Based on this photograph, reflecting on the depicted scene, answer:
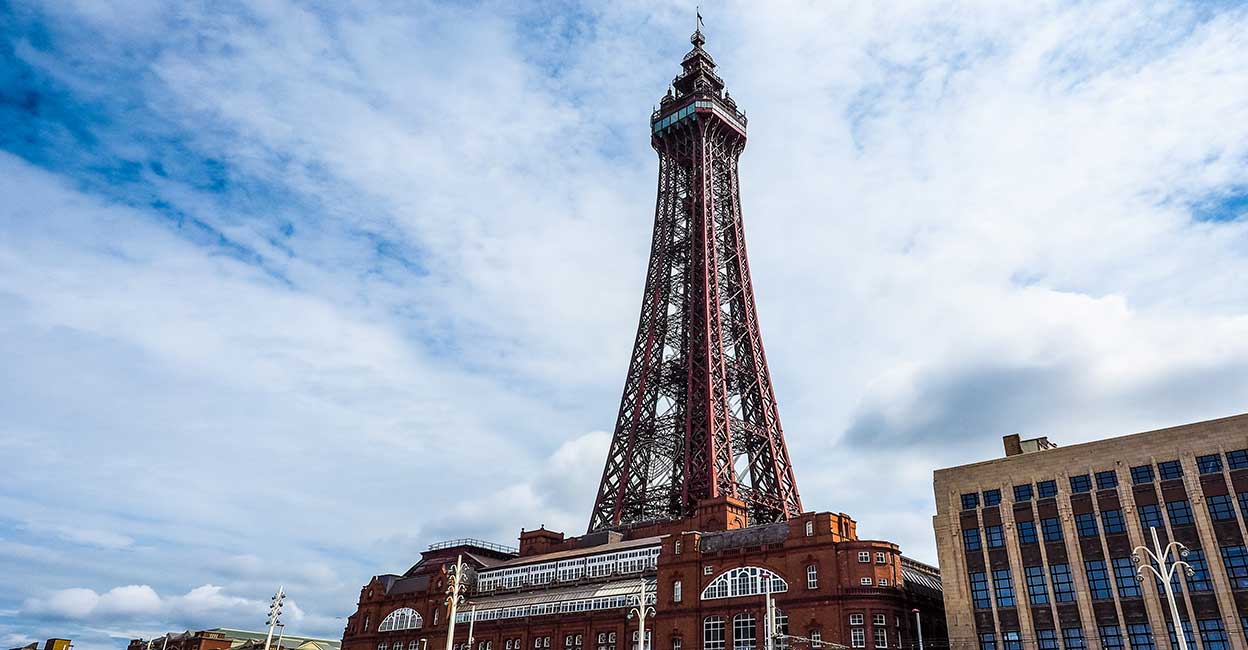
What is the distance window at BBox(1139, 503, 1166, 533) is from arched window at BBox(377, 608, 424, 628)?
60.8 m

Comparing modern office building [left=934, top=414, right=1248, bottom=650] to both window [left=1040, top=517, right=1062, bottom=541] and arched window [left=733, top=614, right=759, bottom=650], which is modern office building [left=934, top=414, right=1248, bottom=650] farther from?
arched window [left=733, top=614, right=759, bottom=650]

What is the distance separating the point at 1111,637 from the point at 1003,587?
6270mm

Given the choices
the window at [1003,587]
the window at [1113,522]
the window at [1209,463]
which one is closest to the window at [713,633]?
the window at [1003,587]

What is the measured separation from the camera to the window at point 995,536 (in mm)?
53719

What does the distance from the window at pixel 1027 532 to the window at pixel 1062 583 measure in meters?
1.82

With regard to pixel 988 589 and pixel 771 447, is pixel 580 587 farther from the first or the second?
pixel 988 589

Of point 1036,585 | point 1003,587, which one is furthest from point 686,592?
point 1036,585

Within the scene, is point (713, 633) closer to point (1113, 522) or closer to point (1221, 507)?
point (1113, 522)

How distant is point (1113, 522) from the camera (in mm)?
49656

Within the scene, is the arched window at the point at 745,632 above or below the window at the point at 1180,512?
below

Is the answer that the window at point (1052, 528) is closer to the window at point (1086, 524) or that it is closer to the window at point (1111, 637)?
the window at point (1086, 524)

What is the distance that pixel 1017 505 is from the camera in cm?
5375

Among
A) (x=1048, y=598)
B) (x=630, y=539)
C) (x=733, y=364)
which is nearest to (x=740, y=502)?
(x=630, y=539)

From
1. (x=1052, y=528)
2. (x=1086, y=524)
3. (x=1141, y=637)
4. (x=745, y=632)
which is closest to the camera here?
(x=1141, y=637)
